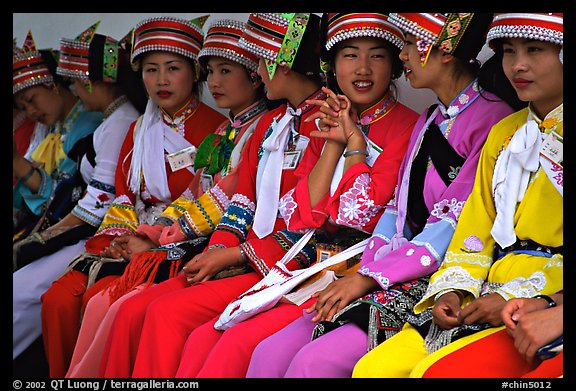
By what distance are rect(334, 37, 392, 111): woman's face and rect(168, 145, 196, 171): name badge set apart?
3.84 feet

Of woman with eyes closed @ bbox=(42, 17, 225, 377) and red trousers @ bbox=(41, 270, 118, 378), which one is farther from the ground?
woman with eyes closed @ bbox=(42, 17, 225, 377)

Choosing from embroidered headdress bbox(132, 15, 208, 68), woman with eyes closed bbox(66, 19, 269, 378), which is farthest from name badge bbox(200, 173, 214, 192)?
embroidered headdress bbox(132, 15, 208, 68)

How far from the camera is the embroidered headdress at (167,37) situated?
14.0 feet

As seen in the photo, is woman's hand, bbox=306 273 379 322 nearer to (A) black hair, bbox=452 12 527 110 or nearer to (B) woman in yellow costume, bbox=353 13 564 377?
(B) woman in yellow costume, bbox=353 13 564 377

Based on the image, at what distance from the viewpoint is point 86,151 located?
187 inches

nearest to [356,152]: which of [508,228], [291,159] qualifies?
[291,159]

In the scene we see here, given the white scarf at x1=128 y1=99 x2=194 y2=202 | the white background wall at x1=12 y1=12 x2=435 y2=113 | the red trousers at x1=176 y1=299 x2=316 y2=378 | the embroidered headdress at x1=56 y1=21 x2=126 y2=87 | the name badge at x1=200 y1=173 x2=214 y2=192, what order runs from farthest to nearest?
the white background wall at x1=12 y1=12 x2=435 y2=113 < the embroidered headdress at x1=56 y1=21 x2=126 y2=87 < the white scarf at x1=128 y1=99 x2=194 y2=202 < the name badge at x1=200 y1=173 x2=214 y2=192 < the red trousers at x1=176 y1=299 x2=316 y2=378

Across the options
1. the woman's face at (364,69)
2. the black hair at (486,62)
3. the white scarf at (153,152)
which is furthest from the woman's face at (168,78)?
the black hair at (486,62)

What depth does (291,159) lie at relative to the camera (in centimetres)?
357

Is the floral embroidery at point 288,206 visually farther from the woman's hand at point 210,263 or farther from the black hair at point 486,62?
the black hair at point 486,62

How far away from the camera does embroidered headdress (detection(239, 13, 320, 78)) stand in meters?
3.56

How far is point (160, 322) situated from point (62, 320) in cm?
95

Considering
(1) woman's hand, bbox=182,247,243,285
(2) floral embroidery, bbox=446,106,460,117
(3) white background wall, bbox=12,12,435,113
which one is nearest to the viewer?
(2) floral embroidery, bbox=446,106,460,117

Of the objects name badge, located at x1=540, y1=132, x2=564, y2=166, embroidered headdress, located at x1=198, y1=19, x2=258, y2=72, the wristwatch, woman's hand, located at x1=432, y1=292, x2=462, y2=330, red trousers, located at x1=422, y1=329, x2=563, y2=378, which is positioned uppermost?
embroidered headdress, located at x1=198, y1=19, x2=258, y2=72
